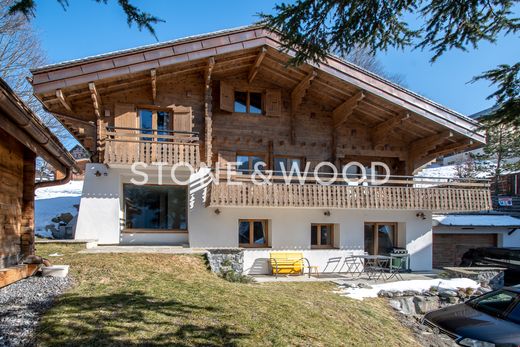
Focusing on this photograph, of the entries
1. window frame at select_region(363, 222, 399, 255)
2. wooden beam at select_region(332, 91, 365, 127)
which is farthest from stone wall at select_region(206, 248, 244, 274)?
wooden beam at select_region(332, 91, 365, 127)

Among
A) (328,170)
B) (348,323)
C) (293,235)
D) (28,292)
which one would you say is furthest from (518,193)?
(28,292)

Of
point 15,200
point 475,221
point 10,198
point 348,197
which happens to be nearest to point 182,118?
point 348,197

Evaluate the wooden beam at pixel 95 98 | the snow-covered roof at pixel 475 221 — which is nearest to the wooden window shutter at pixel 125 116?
the wooden beam at pixel 95 98

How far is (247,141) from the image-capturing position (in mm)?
14125

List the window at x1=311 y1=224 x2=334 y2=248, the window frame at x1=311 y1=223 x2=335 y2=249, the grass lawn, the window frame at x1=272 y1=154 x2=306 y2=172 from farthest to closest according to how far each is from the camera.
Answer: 1. the window frame at x1=272 y1=154 x2=306 y2=172
2. the window at x1=311 y1=224 x2=334 y2=248
3. the window frame at x1=311 y1=223 x2=335 y2=249
4. the grass lawn

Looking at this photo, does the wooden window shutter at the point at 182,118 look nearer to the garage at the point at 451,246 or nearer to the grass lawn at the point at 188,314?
the grass lawn at the point at 188,314

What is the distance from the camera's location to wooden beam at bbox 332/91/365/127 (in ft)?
44.6

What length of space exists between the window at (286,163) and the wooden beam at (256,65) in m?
3.47

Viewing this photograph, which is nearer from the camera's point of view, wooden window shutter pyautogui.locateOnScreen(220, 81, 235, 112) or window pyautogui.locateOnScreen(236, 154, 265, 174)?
wooden window shutter pyautogui.locateOnScreen(220, 81, 235, 112)

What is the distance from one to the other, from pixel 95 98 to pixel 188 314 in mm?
9160

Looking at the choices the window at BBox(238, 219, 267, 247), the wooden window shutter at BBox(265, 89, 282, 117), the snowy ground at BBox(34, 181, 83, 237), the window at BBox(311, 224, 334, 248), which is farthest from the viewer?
the snowy ground at BBox(34, 181, 83, 237)

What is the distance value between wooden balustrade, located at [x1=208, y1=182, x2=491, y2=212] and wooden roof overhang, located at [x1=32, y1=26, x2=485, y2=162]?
2388 millimetres

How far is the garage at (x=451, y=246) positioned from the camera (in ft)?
55.0

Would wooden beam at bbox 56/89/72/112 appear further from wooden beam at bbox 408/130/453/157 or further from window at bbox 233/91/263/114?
wooden beam at bbox 408/130/453/157
